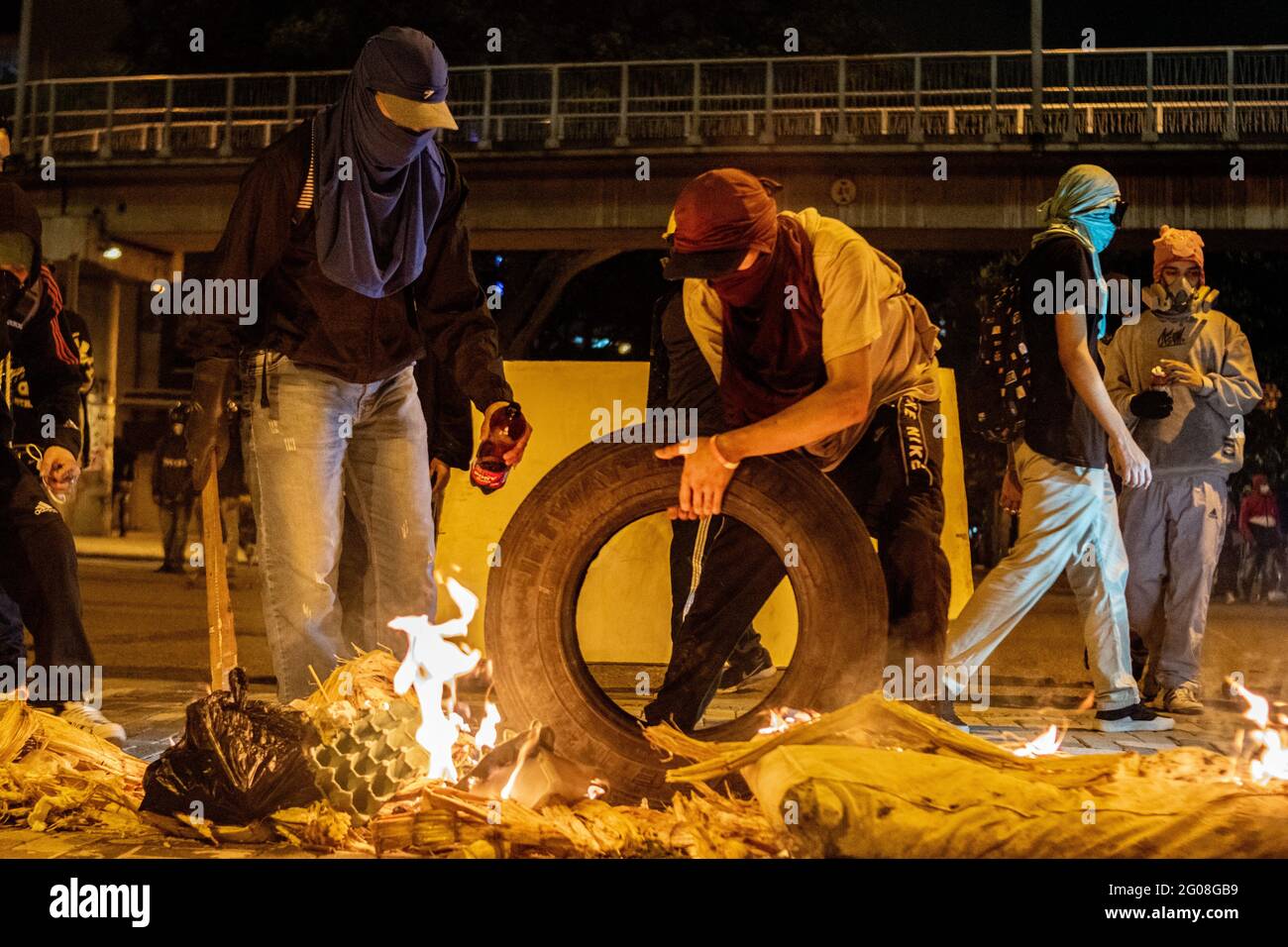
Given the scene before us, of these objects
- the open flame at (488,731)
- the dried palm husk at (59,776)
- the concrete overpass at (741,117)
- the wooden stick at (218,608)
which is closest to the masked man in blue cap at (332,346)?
the wooden stick at (218,608)

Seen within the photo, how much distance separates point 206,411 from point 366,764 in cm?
115

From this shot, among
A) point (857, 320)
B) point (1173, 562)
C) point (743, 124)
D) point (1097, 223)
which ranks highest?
point (743, 124)

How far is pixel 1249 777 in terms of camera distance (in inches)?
148

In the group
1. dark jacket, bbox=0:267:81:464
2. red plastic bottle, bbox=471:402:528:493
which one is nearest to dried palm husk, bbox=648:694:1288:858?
red plastic bottle, bbox=471:402:528:493

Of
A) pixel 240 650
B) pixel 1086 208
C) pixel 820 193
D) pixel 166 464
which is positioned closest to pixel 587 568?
pixel 1086 208

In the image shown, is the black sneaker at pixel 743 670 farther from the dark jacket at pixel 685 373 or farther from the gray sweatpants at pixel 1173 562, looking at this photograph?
the dark jacket at pixel 685 373

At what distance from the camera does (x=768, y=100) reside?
5.53 meters

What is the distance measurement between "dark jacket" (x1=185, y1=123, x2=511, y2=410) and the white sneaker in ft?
5.23

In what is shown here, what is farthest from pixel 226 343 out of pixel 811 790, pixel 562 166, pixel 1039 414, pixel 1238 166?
pixel 562 166

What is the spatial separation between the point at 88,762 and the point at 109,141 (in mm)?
2813

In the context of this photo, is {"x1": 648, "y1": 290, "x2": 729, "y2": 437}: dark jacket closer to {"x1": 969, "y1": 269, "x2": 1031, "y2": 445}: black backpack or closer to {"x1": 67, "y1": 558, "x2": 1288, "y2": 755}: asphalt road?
{"x1": 969, "y1": 269, "x2": 1031, "y2": 445}: black backpack

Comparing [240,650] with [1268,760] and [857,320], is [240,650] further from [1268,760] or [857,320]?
[1268,760]
